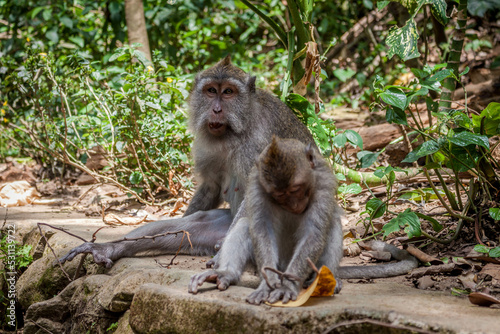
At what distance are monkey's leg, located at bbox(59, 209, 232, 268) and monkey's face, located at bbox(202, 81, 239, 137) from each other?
1011 mm

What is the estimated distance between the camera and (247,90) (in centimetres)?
523

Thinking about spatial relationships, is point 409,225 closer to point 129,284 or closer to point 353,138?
point 353,138

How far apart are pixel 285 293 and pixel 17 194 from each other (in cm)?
706

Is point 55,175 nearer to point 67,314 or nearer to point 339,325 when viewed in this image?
point 67,314

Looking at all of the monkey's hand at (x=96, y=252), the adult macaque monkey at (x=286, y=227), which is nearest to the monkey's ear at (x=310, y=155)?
the adult macaque monkey at (x=286, y=227)

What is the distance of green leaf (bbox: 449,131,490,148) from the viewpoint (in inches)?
160

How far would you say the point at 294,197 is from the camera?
3.56 meters

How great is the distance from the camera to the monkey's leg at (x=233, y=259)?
3.52m

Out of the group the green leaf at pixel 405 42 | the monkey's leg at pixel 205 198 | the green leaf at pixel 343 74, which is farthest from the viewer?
the green leaf at pixel 343 74

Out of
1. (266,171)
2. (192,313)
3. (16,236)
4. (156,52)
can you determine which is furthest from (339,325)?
(156,52)

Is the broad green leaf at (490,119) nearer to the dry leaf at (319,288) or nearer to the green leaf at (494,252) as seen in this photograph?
the green leaf at (494,252)

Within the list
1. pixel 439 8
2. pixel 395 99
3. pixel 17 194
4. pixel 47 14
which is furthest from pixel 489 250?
pixel 47 14

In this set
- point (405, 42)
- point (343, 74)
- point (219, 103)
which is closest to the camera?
point (405, 42)

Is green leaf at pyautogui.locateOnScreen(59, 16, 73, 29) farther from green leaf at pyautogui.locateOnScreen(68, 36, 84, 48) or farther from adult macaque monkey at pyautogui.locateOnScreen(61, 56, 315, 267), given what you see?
adult macaque monkey at pyautogui.locateOnScreen(61, 56, 315, 267)
